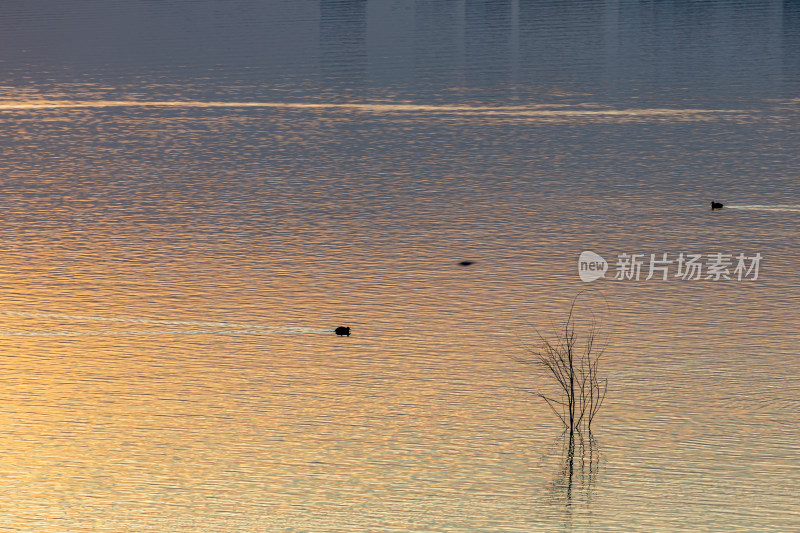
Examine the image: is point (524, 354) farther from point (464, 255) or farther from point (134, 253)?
point (134, 253)

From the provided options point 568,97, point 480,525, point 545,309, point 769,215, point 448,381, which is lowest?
point 480,525

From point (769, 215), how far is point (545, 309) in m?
13.8

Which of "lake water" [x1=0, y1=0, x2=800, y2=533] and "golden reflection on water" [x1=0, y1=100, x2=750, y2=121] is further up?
"golden reflection on water" [x1=0, y1=100, x2=750, y2=121]

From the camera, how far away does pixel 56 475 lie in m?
23.0

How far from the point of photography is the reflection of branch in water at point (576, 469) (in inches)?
882

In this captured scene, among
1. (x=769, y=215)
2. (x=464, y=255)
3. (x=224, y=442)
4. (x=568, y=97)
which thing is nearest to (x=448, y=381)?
(x=224, y=442)

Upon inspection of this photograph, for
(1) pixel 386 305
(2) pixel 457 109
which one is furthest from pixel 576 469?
(2) pixel 457 109

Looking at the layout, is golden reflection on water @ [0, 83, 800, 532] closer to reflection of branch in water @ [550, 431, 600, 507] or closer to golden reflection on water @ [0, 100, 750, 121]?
reflection of branch in water @ [550, 431, 600, 507]

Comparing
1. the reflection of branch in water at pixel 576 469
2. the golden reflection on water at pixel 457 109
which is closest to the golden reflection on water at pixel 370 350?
the reflection of branch in water at pixel 576 469

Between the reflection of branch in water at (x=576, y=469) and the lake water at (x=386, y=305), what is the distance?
60 mm

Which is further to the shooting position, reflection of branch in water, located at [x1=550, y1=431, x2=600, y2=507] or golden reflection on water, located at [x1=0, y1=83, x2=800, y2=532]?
reflection of branch in water, located at [x1=550, y1=431, x2=600, y2=507]

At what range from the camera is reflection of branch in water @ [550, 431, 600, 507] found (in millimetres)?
22406

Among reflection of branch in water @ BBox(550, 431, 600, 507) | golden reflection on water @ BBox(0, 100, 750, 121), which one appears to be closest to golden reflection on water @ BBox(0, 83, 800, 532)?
reflection of branch in water @ BBox(550, 431, 600, 507)

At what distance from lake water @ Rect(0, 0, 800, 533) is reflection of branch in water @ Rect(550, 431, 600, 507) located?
0.20 feet
